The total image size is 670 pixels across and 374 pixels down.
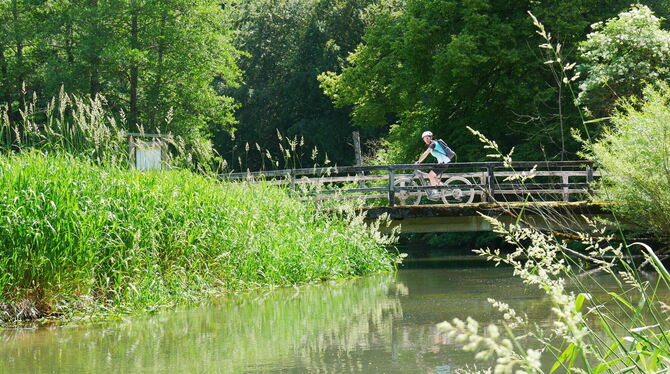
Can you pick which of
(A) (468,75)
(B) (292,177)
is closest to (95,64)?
(A) (468,75)

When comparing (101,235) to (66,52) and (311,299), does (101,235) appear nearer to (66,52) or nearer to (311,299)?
(311,299)

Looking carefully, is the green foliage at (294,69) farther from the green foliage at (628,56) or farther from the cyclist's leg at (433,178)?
the cyclist's leg at (433,178)

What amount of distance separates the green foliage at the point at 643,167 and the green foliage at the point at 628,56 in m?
5.77

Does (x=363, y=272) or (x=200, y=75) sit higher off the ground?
(x=200, y=75)

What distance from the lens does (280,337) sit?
7.90m

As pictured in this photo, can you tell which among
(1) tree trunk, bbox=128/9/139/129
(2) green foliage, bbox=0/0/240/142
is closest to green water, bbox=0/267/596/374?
(2) green foliage, bbox=0/0/240/142

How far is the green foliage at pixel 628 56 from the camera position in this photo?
19.9m

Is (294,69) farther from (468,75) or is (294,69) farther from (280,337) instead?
(280,337)

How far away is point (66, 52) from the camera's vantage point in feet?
106

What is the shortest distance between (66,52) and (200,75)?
4939 millimetres

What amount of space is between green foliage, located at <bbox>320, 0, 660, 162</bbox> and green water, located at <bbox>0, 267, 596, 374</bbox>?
14.2 meters

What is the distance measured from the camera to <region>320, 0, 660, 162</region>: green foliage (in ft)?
84.1

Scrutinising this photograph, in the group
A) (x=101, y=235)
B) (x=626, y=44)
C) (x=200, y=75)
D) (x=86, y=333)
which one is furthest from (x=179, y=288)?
(x=200, y=75)

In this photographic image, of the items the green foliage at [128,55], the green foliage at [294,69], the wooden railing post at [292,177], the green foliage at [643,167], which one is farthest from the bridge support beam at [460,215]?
the green foliage at [294,69]
